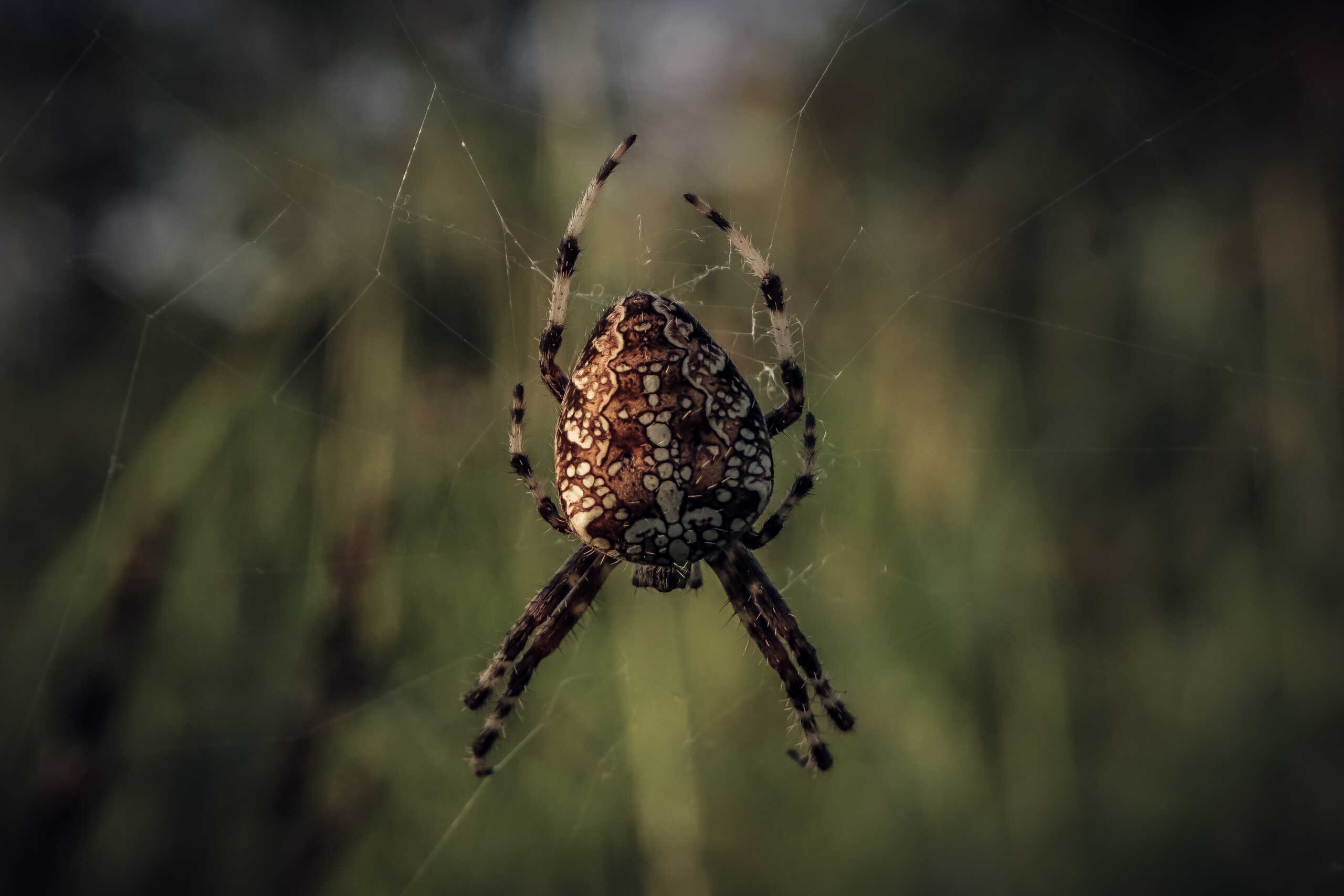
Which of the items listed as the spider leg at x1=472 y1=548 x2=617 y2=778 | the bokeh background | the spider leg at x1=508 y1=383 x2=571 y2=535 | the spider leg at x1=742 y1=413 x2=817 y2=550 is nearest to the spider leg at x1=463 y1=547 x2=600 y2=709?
the spider leg at x1=472 y1=548 x2=617 y2=778

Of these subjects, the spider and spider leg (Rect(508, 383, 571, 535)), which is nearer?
the spider

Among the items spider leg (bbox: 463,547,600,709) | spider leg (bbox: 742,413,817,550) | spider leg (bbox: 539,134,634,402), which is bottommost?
spider leg (bbox: 742,413,817,550)

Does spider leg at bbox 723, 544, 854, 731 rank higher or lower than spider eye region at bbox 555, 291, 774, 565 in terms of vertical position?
lower

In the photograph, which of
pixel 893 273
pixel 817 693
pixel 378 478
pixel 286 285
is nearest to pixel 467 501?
pixel 378 478

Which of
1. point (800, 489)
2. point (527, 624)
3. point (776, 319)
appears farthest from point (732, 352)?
point (527, 624)

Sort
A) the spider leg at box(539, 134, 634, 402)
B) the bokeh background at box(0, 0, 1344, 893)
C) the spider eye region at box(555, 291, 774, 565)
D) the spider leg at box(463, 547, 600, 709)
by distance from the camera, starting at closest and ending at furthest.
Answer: the spider eye region at box(555, 291, 774, 565) → the spider leg at box(539, 134, 634, 402) → the bokeh background at box(0, 0, 1344, 893) → the spider leg at box(463, 547, 600, 709)

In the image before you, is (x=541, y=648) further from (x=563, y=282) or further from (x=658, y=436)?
(x=563, y=282)

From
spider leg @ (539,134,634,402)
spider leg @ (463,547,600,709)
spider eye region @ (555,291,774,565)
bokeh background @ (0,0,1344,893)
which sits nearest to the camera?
spider eye region @ (555,291,774,565)

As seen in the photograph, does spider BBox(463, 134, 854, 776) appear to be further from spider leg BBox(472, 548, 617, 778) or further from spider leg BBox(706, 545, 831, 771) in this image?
spider leg BBox(472, 548, 617, 778)
